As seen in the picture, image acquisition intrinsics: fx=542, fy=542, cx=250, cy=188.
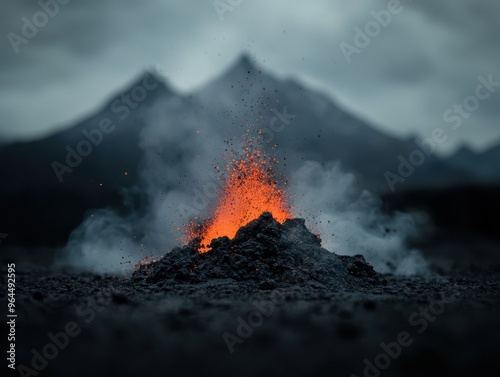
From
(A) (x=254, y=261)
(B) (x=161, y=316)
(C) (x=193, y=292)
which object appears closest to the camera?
(B) (x=161, y=316)

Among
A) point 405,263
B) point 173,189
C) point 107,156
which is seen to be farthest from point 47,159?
point 405,263

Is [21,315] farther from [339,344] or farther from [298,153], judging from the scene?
[298,153]

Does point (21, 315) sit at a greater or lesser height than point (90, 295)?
lesser
